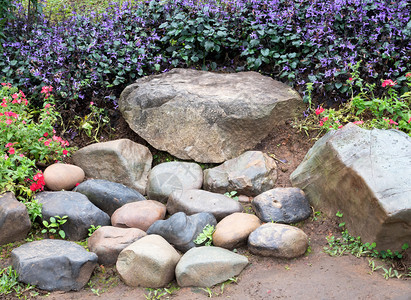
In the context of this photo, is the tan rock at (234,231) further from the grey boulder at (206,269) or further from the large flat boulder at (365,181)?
the large flat boulder at (365,181)

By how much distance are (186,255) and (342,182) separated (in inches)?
60.0

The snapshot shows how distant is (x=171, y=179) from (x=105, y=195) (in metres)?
0.74

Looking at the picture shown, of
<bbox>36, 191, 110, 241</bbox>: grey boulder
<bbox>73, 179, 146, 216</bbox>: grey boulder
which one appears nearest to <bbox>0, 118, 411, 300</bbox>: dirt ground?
<bbox>36, 191, 110, 241</bbox>: grey boulder

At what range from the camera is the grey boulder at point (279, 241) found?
372 centimetres

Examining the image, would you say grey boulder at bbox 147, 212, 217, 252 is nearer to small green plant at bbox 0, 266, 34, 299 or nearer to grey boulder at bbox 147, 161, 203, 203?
grey boulder at bbox 147, 161, 203, 203

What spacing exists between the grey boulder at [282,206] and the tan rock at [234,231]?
5.6 inches

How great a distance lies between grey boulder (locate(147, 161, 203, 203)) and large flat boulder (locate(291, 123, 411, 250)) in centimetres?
115

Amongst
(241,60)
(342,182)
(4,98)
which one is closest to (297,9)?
(241,60)

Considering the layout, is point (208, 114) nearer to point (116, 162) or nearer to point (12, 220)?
point (116, 162)

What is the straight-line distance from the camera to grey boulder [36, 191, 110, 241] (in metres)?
4.20

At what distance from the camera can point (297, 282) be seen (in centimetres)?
347

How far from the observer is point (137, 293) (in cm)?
356

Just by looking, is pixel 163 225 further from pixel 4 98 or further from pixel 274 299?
pixel 4 98

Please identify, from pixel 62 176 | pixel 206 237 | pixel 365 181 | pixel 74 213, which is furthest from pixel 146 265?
pixel 365 181
